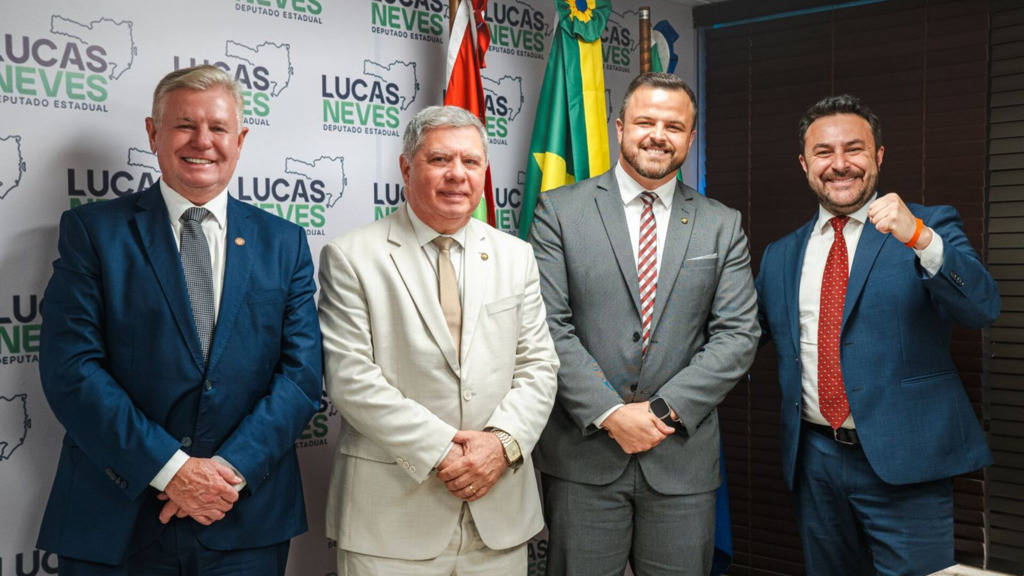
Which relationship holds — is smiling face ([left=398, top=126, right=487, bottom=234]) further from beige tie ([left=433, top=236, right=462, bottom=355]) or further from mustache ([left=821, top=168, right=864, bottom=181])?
mustache ([left=821, top=168, right=864, bottom=181])

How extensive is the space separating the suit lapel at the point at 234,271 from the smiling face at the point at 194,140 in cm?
10

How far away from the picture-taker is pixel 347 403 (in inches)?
87.1

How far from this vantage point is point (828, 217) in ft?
9.27

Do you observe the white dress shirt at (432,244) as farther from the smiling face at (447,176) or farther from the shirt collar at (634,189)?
the shirt collar at (634,189)

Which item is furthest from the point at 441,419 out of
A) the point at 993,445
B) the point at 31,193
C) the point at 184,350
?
the point at 993,445

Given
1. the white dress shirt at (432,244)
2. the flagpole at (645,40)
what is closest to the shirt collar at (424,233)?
the white dress shirt at (432,244)

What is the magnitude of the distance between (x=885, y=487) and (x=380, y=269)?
164cm

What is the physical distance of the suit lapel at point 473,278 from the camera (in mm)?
2314

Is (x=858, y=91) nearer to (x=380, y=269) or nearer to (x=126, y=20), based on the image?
(x=380, y=269)

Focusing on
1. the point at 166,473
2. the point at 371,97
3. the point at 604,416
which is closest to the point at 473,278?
the point at 604,416

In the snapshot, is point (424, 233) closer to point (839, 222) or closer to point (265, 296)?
point (265, 296)

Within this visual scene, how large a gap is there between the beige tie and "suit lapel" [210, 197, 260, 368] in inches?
19.0

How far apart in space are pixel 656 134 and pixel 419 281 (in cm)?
91

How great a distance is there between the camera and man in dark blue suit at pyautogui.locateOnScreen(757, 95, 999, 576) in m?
2.55
